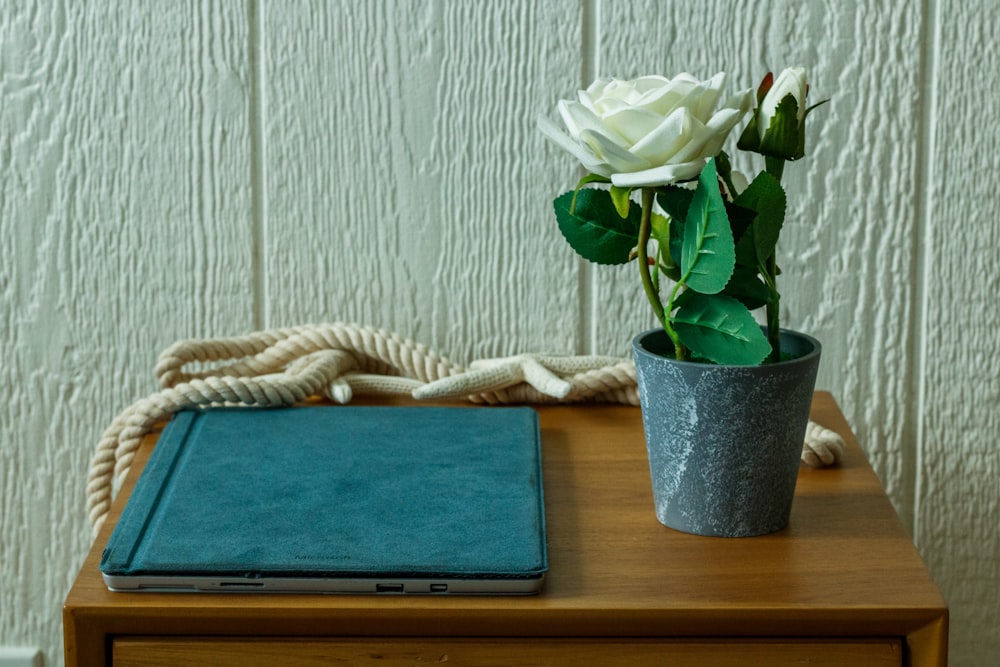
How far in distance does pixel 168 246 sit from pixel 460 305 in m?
0.23

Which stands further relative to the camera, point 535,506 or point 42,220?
point 42,220

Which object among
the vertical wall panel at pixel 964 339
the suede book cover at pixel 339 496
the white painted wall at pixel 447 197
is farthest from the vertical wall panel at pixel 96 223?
the vertical wall panel at pixel 964 339

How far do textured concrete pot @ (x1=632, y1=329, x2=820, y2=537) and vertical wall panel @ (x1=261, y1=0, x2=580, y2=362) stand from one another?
273mm

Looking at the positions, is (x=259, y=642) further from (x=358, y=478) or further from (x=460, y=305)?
(x=460, y=305)

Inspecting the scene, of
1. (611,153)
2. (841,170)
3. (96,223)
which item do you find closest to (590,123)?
(611,153)

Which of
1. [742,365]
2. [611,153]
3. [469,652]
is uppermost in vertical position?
[611,153]

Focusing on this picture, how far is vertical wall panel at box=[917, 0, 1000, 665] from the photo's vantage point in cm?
83

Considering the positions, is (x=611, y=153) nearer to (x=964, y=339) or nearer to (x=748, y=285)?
(x=748, y=285)

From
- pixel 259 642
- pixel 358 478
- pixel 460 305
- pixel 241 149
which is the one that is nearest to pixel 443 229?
pixel 460 305

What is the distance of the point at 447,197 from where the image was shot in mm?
861

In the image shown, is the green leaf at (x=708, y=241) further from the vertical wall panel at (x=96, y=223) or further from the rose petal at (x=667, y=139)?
the vertical wall panel at (x=96, y=223)

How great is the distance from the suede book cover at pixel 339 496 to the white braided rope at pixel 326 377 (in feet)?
0.06

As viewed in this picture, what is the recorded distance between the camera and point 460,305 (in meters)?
0.88

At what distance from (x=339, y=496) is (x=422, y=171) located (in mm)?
322
